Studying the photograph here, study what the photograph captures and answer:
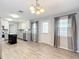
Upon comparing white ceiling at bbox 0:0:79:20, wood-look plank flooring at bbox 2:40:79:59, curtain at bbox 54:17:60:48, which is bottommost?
wood-look plank flooring at bbox 2:40:79:59

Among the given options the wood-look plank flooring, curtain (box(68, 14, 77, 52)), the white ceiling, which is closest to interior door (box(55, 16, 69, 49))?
curtain (box(68, 14, 77, 52))

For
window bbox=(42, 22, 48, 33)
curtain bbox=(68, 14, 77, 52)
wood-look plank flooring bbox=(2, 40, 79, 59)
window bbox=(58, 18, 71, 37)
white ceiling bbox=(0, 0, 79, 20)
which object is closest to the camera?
white ceiling bbox=(0, 0, 79, 20)

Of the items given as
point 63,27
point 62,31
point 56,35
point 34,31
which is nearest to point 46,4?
point 63,27

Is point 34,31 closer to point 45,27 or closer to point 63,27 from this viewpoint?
point 45,27

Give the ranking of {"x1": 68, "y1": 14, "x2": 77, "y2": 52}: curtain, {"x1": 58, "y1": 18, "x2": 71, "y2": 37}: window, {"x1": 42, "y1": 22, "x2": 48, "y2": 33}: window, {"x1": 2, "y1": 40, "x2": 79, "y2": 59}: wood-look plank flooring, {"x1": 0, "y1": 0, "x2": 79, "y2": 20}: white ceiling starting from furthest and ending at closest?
{"x1": 42, "y1": 22, "x2": 48, "y2": 33}: window
{"x1": 58, "y1": 18, "x2": 71, "y2": 37}: window
{"x1": 68, "y1": 14, "x2": 77, "y2": 52}: curtain
{"x1": 2, "y1": 40, "x2": 79, "y2": 59}: wood-look plank flooring
{"x1": 0, "y1": 0, "x2": 79, "y2": 20}: white ceiling

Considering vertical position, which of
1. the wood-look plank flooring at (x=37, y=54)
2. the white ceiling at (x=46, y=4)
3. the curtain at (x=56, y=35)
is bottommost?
the wood-look plank flooring at (x=37, y=54)

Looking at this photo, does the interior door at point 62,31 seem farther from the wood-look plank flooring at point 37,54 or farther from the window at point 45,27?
the window at point 45,27

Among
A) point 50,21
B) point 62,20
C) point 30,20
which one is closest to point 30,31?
point 30,20

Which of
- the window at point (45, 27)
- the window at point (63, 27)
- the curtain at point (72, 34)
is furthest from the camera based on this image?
the window at point (45, 27)

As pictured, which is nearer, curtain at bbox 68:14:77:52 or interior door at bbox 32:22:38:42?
curtain at bbox 68:14:77:52

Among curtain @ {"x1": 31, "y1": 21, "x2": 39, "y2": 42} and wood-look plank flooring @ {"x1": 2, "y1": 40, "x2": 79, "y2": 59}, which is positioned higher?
curtain @ {"x1": 31, "y1": 21, "x2": 39, "y2": 42}

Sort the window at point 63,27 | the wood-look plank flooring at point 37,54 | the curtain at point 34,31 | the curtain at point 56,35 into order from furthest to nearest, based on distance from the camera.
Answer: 1. the curtain at point 34,31
2. the curtain at point 56,35
3. the window at point 63,27
4. the wood-look plank flooring at point 37,54

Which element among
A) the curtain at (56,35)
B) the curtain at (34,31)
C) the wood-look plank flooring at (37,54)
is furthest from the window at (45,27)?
the wood-look plank flooring at (37,54)

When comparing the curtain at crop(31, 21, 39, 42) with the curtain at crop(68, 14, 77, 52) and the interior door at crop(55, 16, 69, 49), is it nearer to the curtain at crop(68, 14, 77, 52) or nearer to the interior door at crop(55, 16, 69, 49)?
the interior door at crop(55, 16, 69, 49)
